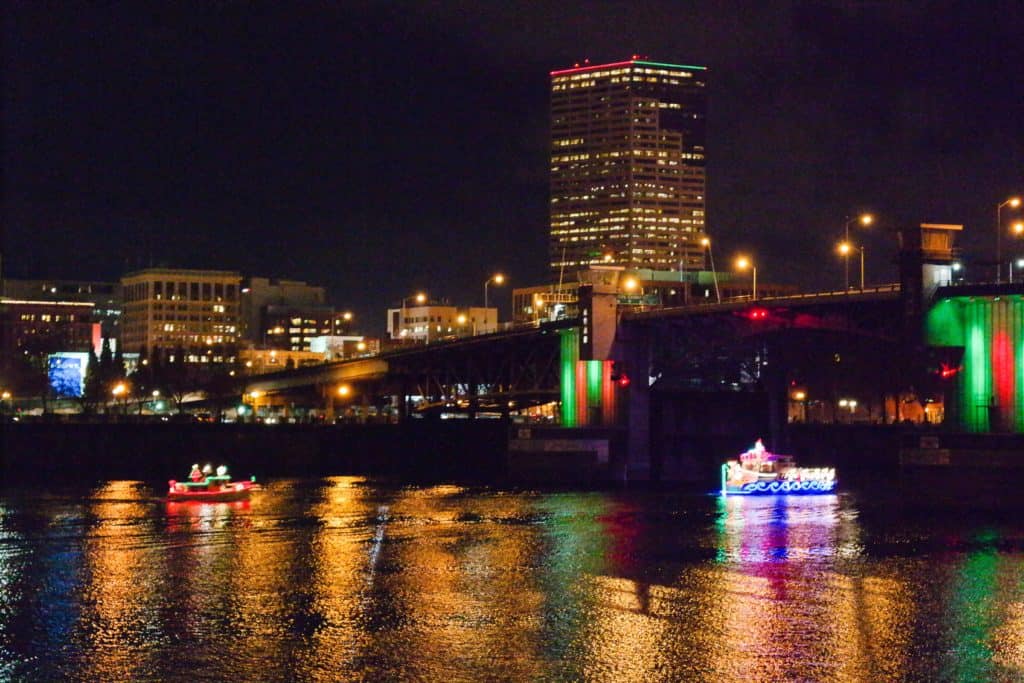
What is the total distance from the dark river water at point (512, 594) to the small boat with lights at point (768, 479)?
13.0 m

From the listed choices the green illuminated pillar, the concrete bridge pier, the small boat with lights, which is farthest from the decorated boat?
the concrete bridge pier

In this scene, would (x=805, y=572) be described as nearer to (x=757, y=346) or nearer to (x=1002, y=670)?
(x=1002, y=670)

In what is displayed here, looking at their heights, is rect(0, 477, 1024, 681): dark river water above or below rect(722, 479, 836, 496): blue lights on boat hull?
below

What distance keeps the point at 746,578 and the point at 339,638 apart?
67.5ft

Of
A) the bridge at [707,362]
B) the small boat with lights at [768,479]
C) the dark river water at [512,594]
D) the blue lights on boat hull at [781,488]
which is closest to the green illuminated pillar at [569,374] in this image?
the bridge at [707,362]

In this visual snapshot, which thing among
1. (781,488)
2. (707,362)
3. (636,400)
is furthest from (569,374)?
(781,488)

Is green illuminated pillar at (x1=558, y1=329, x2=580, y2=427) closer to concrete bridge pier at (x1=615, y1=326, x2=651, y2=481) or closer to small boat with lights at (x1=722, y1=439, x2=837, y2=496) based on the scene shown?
concrete bridge pier at (x1=615, y1=326, x2=651, y2=481)

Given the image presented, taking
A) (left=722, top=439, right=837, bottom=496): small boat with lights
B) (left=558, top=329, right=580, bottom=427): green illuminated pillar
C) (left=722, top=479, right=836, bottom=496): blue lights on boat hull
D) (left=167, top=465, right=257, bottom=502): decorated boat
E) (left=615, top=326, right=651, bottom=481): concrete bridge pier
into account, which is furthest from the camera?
(left=558, top=329, right=580, bottom=427): green illuminated pillar

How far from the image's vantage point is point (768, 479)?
106188 millimetres

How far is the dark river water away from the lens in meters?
44.2

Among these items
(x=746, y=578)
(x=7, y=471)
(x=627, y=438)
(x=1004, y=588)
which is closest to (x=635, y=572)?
(x=746, y=578)

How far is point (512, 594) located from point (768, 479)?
52.9m

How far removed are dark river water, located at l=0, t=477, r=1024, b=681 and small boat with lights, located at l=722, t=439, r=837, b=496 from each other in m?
13.0

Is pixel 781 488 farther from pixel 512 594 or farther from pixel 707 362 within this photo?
pixel 512 594
